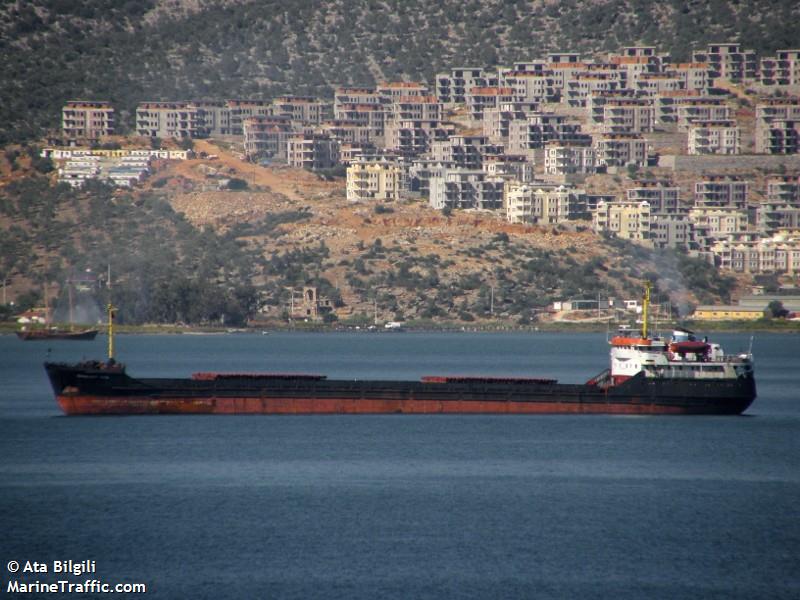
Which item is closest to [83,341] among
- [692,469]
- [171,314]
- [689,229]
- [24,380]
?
[171,314]

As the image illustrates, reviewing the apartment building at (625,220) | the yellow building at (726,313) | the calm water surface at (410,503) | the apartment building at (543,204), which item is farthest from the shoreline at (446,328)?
the calm water surface at (410,503)

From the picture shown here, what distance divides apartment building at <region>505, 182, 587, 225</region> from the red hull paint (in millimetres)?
117538

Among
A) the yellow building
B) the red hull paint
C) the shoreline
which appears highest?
the yellow building

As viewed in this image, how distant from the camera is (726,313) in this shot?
16800cm

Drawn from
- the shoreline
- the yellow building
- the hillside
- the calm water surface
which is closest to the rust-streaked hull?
the calm water surface

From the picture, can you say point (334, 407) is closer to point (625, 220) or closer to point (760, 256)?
point (625, 220)

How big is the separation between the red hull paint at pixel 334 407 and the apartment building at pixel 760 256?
11776 cm

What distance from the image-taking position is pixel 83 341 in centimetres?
16100

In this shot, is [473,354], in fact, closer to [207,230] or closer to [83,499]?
[207,230]

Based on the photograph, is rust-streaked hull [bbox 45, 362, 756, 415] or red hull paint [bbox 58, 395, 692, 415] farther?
red hull paint [bbox 58, 395, 692, 415]

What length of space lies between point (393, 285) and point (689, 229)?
41682 mm

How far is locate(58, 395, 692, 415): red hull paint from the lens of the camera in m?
73.0

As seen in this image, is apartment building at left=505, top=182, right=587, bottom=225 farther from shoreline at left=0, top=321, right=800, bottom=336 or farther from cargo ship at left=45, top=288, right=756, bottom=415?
cargo ship at left=45, top=288, right=756, bottom=415

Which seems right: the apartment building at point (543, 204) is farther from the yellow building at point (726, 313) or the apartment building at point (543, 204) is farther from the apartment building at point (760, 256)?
the yellow building at point (726, 313)
